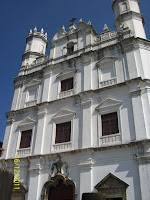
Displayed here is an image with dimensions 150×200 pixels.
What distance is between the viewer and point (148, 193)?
9.16 metres

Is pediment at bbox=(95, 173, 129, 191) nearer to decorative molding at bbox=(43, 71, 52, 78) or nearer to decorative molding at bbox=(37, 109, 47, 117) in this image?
decorative molding at bbox=(37, 109, 47, 117)

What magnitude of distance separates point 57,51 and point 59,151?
30.4 feet

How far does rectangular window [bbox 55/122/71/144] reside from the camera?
13.1m

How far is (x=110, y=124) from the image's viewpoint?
39.4 ft

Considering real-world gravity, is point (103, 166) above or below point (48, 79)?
below

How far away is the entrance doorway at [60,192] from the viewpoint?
11484 millimetres

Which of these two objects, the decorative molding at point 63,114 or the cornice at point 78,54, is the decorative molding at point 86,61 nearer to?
the cornice at point 78,54

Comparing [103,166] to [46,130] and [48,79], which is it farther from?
[48,79]

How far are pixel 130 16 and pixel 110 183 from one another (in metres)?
12.6

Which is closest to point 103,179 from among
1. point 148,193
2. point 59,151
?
point 148,193

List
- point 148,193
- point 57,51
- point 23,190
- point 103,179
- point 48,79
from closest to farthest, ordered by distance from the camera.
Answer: point 148,193 < point 103,179 < point 23,190 < point 48,79 < point 57,51

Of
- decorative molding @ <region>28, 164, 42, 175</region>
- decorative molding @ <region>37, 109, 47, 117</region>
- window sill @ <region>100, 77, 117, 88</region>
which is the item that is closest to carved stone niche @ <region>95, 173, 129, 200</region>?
decorative molding @ <region>28, 164, 42, 175</region>

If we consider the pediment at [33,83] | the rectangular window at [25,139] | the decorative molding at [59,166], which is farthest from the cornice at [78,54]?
the decorative molding at [59,166]

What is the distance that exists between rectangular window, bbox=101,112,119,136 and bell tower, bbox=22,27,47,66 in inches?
423
